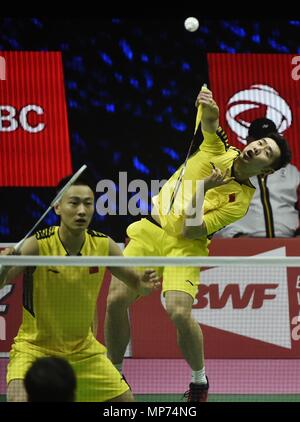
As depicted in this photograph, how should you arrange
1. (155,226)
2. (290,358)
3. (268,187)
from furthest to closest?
(268,187)
(290,358)
(155,226)

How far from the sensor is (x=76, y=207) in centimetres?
657

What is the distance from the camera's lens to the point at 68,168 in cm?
933

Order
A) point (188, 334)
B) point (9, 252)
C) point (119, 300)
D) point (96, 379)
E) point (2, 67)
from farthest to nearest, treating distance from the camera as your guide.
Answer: point (2, 67) → point (119, 300) → point (188, 334) → point (9, 252) → point (96, 379)

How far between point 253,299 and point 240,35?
239cm

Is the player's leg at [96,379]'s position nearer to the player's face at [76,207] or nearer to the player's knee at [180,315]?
the player's face at [76,207]

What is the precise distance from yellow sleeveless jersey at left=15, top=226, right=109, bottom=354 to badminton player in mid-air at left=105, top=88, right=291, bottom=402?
2.30 feet

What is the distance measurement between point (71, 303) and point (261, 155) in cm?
176

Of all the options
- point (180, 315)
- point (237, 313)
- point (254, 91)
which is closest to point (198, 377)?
point (180, 315)

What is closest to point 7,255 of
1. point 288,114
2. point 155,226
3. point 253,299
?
point 155,226

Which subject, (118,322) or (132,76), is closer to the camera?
(118,322)

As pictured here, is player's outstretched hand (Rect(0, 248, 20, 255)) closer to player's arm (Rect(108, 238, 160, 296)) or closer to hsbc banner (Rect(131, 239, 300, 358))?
player's arm (Rect(108, 238, 160, 296))

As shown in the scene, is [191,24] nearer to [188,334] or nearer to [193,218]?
[193,218]

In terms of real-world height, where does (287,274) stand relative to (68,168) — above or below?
below

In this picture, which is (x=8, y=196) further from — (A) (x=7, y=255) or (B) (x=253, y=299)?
(A) (x=7, y=255)
